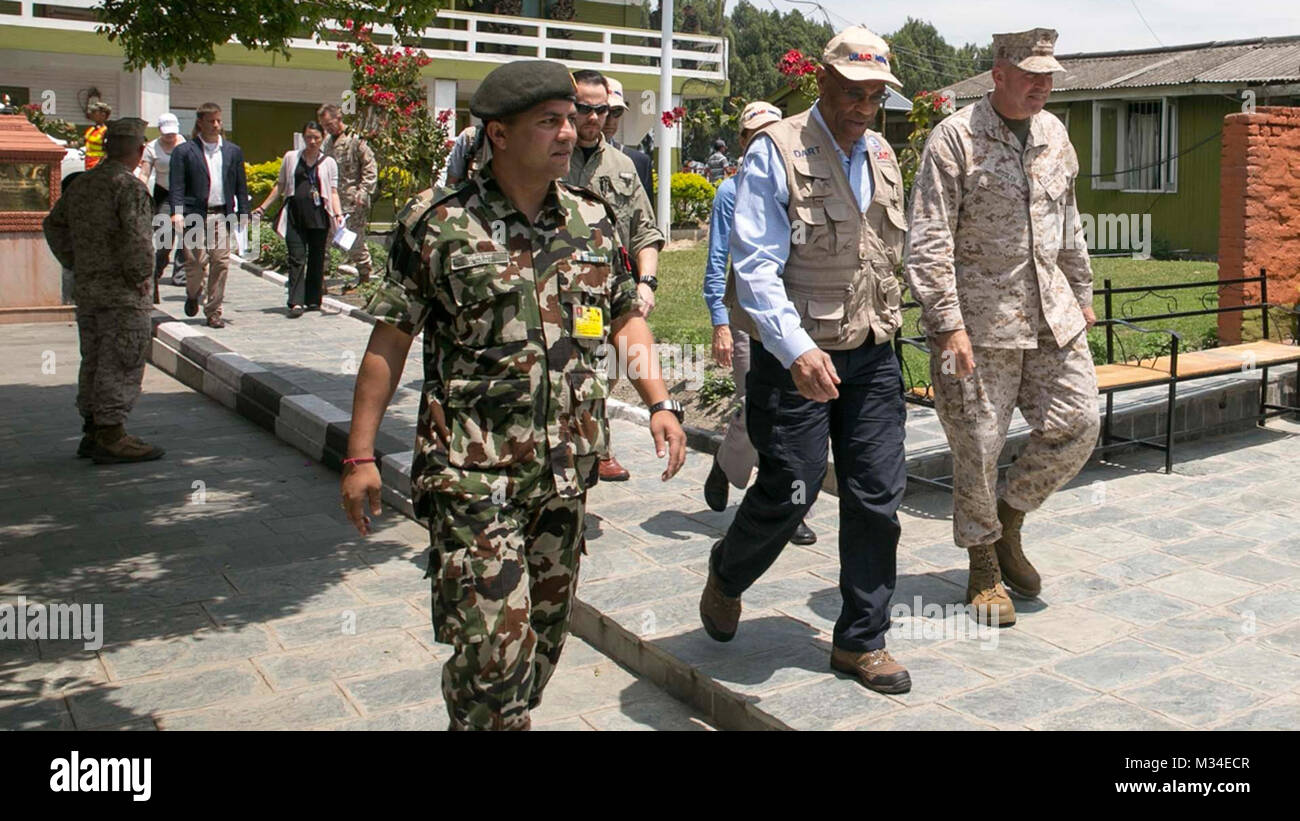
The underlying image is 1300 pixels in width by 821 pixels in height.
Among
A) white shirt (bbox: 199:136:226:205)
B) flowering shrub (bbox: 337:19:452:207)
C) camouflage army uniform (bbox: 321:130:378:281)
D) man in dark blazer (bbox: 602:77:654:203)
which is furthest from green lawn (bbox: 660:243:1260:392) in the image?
white shirt (bbox: 199:136:226:205)

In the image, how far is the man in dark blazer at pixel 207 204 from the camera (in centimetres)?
1291

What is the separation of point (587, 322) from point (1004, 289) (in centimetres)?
199

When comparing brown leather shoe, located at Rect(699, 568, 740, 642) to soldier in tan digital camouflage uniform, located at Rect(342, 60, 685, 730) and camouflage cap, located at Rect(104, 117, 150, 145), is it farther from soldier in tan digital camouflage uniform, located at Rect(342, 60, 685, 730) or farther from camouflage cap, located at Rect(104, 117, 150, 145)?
camouflage cap, located at Rect(104, 117, 150, 145)

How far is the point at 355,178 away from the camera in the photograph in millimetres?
14992

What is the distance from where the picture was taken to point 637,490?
721 cm

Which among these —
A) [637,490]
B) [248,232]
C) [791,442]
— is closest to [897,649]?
[791,442]

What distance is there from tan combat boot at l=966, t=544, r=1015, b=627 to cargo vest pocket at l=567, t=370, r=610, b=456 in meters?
2.00

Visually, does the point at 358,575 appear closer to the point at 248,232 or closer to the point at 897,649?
the point at 897,649

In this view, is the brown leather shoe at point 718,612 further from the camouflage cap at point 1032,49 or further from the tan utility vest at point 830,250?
the camouflage cap at point 1032,49

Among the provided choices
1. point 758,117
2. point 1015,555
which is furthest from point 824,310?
point 758,117

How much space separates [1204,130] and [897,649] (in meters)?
20.4

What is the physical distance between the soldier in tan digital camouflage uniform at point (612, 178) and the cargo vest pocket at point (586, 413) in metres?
2.35

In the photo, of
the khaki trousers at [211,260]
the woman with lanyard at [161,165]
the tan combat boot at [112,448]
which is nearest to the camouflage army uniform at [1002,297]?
the tan combat boot at [112,448]

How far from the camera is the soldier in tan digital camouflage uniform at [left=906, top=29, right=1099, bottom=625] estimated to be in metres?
4.95
